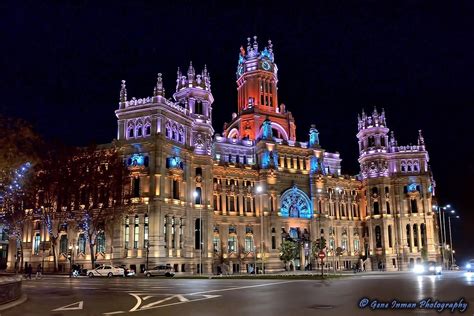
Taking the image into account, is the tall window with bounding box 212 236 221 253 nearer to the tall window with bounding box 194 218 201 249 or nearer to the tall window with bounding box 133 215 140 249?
the tall window with bounding box 194 218 201 249

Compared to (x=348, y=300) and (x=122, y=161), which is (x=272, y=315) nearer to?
(x=348, y=300)

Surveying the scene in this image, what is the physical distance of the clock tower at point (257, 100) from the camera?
115938 mm

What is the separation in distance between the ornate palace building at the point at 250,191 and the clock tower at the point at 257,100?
0.28 metres

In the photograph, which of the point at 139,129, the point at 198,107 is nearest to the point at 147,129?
the point at 139,129

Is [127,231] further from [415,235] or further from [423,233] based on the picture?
[423,233]

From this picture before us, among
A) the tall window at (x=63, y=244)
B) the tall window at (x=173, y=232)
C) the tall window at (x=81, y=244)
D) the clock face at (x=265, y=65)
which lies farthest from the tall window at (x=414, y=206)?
the tall window at (x=63, y=244)

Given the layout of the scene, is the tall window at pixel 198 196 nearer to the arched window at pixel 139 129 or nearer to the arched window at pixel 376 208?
the arched window at pixel 139 129

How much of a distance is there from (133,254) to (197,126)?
2833 cm

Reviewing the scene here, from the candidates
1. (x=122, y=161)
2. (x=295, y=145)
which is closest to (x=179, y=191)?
(x=122, y=161)

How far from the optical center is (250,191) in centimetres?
10394

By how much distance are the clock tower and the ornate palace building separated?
0.93 feet

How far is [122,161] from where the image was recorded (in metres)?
78.0

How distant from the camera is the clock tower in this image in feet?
380

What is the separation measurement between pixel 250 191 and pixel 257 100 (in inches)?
1065
